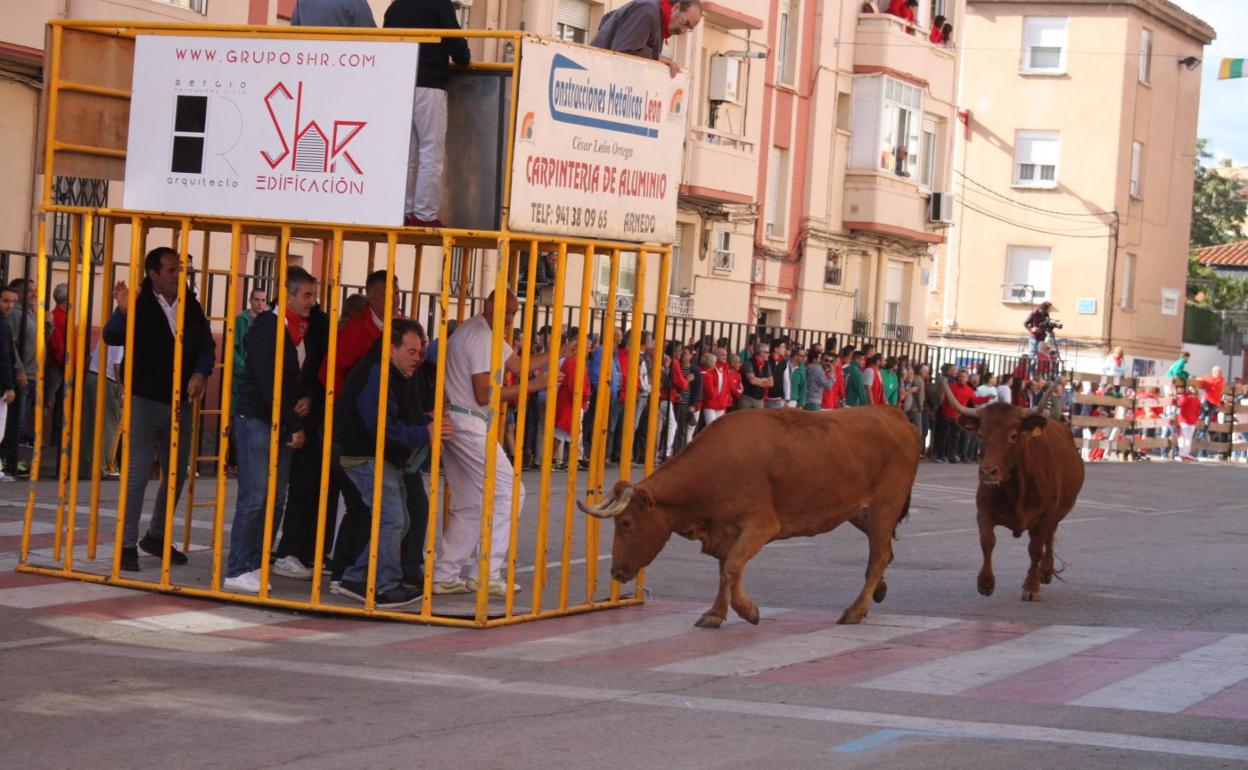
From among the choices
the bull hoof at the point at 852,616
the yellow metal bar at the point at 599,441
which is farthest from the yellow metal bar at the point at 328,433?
the bull hoof at the point at 852,616

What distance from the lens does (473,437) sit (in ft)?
39.9

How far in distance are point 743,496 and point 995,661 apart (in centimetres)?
198

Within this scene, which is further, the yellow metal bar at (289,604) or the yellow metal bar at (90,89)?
the yellow metal bar at (90,89)

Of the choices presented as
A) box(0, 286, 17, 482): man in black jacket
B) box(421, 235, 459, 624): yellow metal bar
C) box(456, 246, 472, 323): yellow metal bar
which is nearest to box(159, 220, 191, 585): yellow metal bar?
box(421, 235, 459, 624): yellow metal bar

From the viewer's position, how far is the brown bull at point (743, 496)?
1176cm

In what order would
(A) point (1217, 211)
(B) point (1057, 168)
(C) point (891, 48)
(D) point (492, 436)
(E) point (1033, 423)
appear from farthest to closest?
(A) point (1217, 211) < (B) point (1057, 168) < (C) point (891, 48) < (E) point (1033, 423) < (D) point (492, 436)

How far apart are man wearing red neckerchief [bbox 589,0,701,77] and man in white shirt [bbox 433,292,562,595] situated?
1837mm

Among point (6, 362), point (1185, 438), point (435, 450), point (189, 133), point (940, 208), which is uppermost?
point (940, 208)

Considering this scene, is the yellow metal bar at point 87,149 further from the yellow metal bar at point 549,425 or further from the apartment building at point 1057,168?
the apartment building at point 1057,168

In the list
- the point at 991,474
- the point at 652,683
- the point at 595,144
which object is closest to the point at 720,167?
the point at 991,474

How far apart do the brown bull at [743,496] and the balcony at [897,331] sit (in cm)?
3290

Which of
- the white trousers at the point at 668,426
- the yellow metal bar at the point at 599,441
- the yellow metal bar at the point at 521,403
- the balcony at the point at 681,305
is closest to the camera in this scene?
the yellow metal bar at the point at 521,403

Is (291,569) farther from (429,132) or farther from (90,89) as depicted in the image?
(90,89)

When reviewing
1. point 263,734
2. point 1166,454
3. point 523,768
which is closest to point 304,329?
point 263,734
